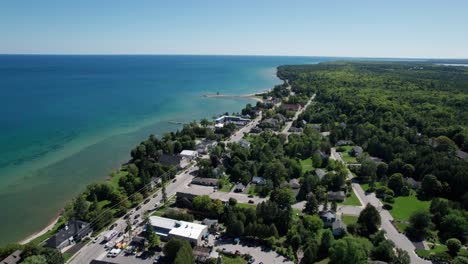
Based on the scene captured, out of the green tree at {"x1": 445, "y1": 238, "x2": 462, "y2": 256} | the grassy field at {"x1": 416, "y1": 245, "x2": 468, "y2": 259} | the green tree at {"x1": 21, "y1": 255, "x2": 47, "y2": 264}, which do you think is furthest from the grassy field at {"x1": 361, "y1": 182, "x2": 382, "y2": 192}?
the green tree at {"x1": 21, "y1": 255, "x2": 47, "y2": 264}

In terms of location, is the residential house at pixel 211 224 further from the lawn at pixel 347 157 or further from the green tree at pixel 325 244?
the lawn at pixel 347 157

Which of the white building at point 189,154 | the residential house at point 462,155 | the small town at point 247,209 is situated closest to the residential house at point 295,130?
the small town at point 247,209

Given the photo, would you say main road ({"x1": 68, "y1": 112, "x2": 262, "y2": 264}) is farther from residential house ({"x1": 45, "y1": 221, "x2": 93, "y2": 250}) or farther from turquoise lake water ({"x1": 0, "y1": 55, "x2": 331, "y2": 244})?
turquoise lake water ({"x1": 0, "y1": 55, "x2": 331, "y2": 244})

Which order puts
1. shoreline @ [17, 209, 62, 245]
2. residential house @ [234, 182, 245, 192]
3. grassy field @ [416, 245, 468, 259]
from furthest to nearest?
1. residential house @ [234, 182, 245, 192]
2. shoreline @ [17, 209, 62, 245]
3. grassy field @ [416, 245, 468, 259]

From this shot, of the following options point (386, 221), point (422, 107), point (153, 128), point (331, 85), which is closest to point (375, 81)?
point (331, 85)

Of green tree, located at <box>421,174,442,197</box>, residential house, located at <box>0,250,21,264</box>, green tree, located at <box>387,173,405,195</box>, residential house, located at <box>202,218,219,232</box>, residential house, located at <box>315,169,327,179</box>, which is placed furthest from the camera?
residential house, located at <box>315,169,327,179</box>

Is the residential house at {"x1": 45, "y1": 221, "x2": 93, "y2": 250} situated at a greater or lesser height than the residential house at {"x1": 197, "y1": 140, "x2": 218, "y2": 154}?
lesser

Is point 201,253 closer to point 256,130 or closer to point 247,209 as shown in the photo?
point 247,209
